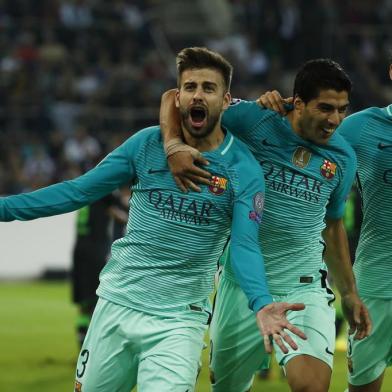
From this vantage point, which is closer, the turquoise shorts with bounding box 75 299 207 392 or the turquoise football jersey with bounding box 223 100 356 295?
the turquoise shorts with bounding box 75 299 207 392

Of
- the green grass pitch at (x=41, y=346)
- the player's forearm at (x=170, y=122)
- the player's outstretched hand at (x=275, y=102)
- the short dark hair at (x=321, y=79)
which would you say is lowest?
the green grass pitch at (x=41, y=346)

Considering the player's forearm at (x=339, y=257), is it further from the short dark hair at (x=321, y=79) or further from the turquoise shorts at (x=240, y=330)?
the short dark hair at (x=321, y=79)

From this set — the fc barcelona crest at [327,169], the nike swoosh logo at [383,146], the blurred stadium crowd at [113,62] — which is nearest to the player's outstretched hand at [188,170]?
the fc barcelona crest at [327,169]

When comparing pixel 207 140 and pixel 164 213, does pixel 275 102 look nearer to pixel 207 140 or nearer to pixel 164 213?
pixel 207 140

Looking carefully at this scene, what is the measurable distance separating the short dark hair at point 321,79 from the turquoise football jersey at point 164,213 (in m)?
0.63

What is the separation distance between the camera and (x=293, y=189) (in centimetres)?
601

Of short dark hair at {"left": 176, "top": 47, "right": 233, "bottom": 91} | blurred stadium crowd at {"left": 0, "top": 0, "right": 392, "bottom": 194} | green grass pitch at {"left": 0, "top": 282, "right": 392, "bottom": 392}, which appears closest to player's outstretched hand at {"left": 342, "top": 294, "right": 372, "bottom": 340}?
short dark hair at {"left": 176, "top": 47, "right": 233, "bottom": 91}

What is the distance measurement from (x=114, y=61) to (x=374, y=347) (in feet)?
54.4

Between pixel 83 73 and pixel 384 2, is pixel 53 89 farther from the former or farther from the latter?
pixel 384 2

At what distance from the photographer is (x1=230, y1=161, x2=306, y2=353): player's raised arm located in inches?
191

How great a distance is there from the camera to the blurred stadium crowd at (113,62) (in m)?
20.2

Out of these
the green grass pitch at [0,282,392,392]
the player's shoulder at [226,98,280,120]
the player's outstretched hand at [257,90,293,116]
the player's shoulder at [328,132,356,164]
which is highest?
the player's outstretched hand at [257,90,293,116]

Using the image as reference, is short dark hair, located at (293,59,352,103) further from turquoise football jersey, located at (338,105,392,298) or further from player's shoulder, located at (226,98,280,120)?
turquoise football jersey, located at (338,105,392,298)

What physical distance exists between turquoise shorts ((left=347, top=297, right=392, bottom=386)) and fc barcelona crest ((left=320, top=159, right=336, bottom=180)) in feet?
3.18
